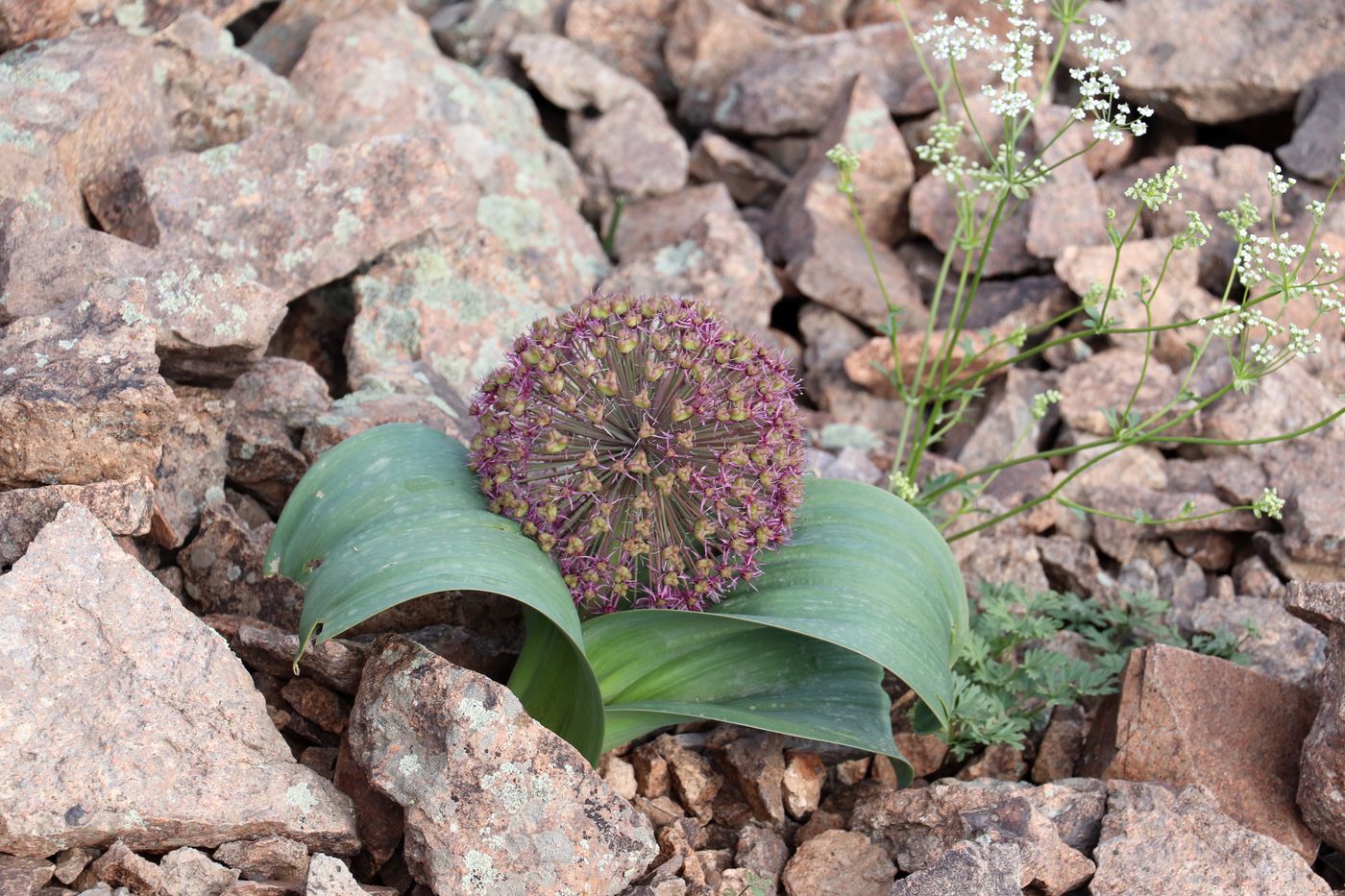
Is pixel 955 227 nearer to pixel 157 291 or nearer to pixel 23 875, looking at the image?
pixel 157 291

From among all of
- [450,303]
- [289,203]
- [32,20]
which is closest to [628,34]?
[450,303]

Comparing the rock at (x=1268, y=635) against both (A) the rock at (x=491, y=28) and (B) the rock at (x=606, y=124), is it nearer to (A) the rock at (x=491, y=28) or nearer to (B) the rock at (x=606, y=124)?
(B) the rock at (x=606, y=124)

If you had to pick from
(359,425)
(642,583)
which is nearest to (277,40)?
(359,425)

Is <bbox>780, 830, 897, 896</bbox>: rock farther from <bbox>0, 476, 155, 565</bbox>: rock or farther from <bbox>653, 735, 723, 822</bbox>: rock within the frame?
<bbox>0, 476, 155, 565</bbox>: rock

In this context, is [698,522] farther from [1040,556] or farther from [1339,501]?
[1339,501]

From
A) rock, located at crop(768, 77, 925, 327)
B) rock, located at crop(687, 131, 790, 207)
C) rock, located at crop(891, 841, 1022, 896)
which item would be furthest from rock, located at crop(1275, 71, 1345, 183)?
rock, located at crop(891, 841, 1022, 896)

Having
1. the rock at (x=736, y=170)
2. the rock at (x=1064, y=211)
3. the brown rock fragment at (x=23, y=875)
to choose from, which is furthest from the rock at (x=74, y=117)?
the rock at (x=1064, y=211)

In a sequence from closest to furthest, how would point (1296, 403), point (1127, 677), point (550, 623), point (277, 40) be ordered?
point (550, 623)
point (1127, 677)
point (1296, 403)
point (277, 40)
